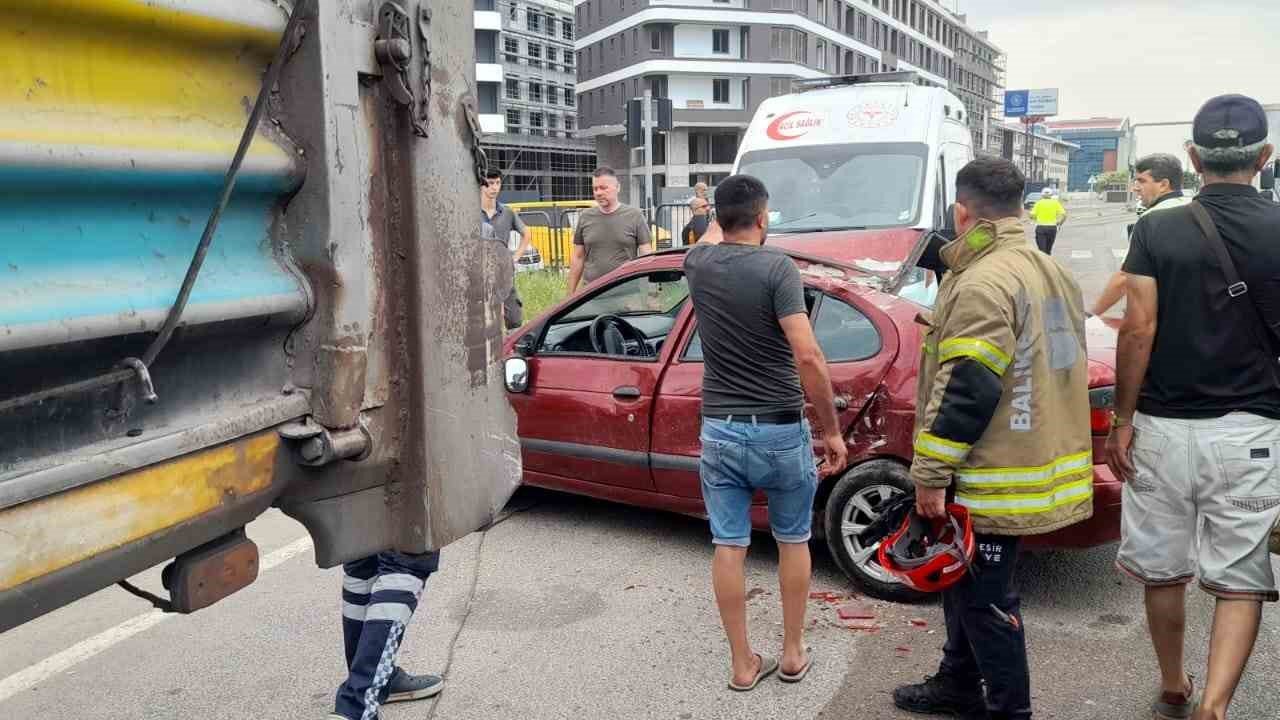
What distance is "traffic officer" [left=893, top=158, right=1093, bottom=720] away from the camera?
3170 millimetres

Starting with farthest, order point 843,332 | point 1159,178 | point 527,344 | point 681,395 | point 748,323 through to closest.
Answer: point 1159,178 → point 527,344 → point 681,395 → point 843,332 → point 748,323

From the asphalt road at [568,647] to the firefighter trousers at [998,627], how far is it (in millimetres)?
479

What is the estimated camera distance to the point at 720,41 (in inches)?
2549

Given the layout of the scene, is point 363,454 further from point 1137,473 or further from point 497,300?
point 1137,473

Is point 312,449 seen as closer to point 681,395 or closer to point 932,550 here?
point 932,550

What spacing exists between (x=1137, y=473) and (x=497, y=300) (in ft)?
7.61

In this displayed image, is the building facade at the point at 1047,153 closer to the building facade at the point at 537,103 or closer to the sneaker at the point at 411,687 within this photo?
the building facade at the point at 537,103

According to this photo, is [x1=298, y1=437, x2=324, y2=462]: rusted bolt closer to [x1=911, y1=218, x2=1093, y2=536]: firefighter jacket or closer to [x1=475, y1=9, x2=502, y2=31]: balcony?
[x1=911, y1=218, x2=1093, y2=536]: firefighter jacket

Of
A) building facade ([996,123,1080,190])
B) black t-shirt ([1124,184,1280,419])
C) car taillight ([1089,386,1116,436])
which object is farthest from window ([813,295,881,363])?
building facade ([996,123,1080,190])

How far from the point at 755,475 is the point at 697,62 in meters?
63.0

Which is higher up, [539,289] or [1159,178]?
[1159,178]

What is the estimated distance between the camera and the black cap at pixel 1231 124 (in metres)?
3.26

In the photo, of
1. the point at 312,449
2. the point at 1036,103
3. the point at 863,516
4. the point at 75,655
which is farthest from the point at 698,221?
the point at 1036,103

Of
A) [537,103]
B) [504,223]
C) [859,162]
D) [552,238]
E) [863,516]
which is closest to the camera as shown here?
[863,516]
